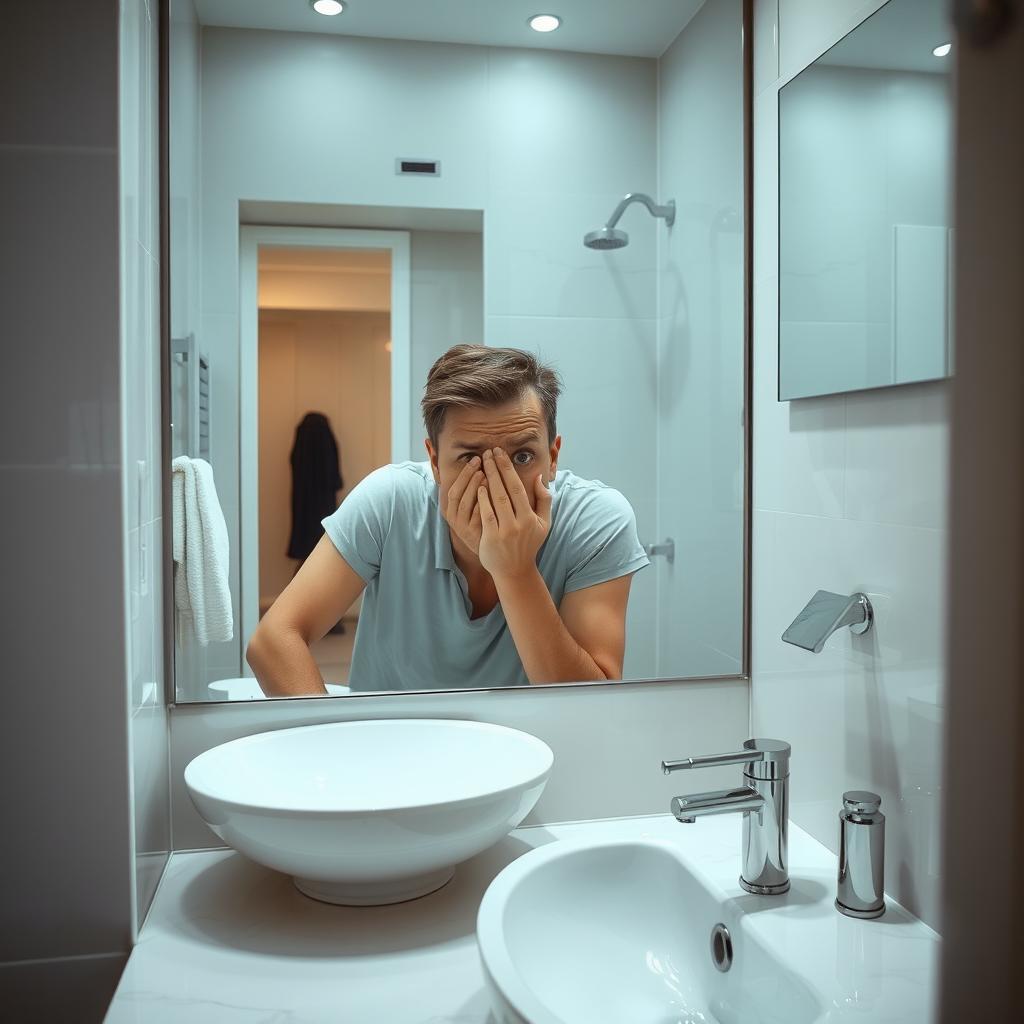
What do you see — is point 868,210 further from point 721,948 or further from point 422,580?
point 721,948

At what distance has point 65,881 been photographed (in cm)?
94

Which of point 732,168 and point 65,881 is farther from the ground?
point 732,168

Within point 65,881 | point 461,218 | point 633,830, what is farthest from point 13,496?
point 633,830

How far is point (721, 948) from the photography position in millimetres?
963

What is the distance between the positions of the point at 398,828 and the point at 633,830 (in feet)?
1.47

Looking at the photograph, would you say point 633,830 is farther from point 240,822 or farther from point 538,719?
point 240,822

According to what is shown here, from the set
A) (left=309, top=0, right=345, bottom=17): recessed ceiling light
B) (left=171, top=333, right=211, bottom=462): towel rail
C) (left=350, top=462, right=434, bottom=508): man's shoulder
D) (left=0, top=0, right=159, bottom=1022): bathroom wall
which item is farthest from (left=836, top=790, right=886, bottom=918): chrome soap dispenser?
(left=309, top=0, right=345, bottom=17): recessed ceiling light

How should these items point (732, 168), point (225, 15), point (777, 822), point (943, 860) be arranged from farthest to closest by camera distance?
point (732, 168)
point (225, 15)
point (777, 822)
point (943, 860)

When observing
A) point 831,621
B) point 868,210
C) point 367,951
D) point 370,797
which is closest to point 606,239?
point 868,210

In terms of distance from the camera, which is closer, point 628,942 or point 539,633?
point 628,942

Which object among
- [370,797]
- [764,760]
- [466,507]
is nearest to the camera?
[764,760]

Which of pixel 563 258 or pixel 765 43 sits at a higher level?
pixel 765 43

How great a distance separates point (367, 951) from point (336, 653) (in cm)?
41

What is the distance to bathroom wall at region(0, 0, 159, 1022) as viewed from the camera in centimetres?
90
